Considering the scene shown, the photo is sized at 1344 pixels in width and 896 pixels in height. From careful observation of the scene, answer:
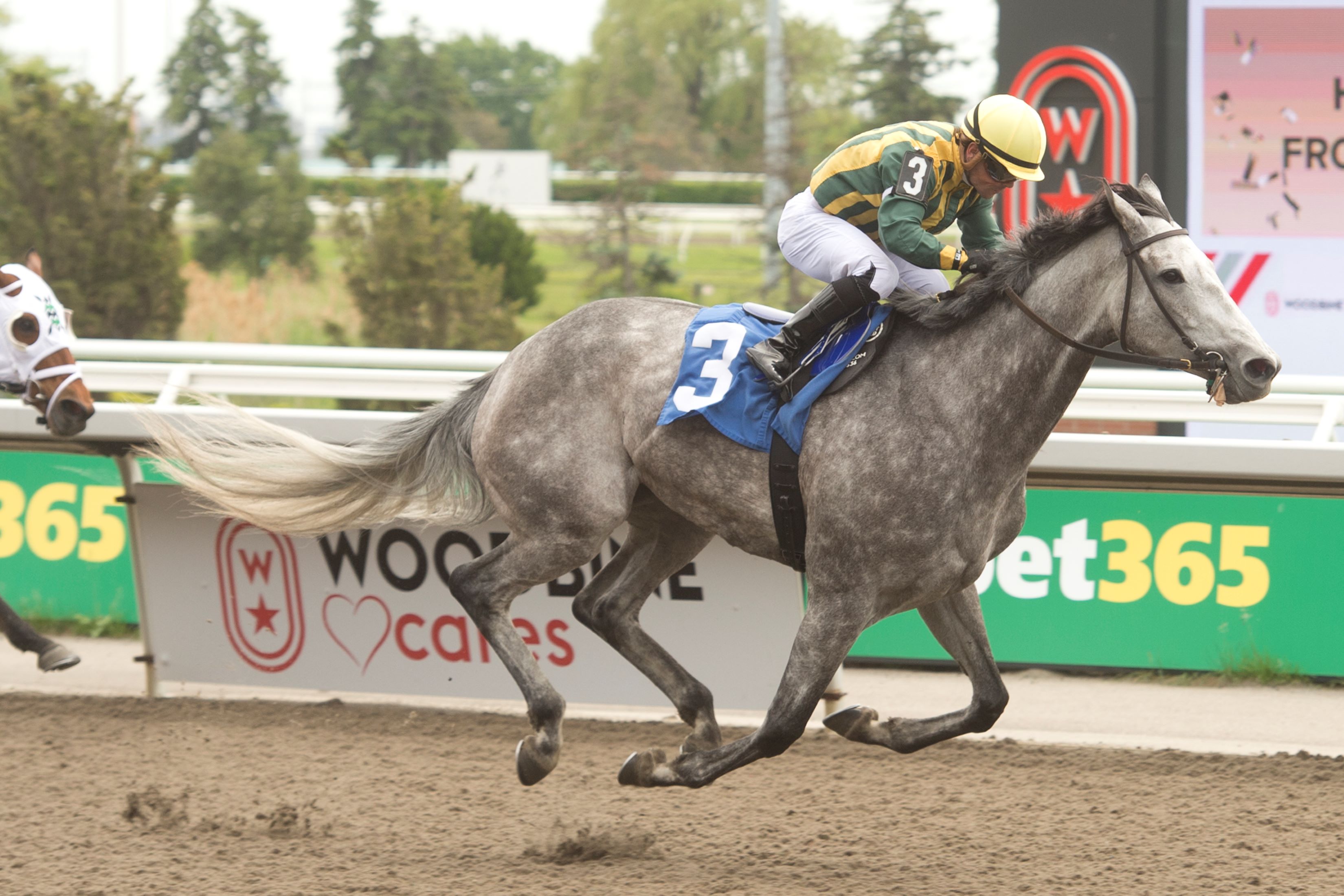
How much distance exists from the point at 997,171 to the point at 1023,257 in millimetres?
237

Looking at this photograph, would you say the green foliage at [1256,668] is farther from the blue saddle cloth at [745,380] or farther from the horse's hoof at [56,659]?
the horse's hoof at [56,659]

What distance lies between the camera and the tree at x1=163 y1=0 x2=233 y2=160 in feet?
140

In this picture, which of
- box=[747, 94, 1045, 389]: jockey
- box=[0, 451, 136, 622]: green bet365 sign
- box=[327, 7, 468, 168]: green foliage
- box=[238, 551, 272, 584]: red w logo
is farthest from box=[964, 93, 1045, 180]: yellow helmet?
box=[327, 7, 468, 168]: green foliage

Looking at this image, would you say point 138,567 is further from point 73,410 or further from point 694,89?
point 694,89

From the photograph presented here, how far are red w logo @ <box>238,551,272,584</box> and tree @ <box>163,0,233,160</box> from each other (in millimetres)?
39213

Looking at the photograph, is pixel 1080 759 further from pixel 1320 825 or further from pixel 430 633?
pixel 430 633

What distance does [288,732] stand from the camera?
5250 mm

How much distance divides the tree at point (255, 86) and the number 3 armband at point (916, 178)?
39.0m

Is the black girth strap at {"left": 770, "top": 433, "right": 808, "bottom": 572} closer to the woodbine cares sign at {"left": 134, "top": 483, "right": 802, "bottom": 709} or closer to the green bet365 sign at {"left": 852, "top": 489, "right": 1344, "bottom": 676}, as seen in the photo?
the woodbine cares sign at {"left": 134, "top": 483, "right": 802, "bottom": 709}

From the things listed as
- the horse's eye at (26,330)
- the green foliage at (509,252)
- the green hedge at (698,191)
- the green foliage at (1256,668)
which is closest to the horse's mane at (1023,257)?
the green foliage at (1256,668)

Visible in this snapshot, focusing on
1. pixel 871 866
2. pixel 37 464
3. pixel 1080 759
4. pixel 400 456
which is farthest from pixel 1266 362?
pixel 37 464

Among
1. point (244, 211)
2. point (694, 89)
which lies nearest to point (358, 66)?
point (694, 89)

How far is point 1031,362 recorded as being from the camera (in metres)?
3.44

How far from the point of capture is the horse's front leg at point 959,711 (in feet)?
12.4
